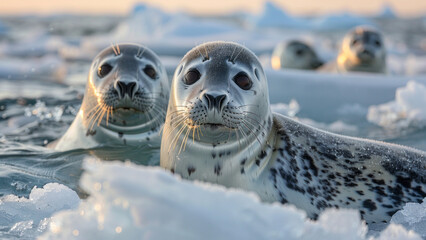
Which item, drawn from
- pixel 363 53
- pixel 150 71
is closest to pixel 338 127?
pixel 150 71

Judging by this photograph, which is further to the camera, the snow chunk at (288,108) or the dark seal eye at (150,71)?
the snow chunk at (288,108)

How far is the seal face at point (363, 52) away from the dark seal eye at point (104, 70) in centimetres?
509

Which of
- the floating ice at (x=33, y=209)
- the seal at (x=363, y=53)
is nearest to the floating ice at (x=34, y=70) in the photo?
the seal at (x=363, y=53)

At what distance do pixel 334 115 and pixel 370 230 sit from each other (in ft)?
9.88

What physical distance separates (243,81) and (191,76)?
24 centimetres

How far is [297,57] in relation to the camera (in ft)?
31.9

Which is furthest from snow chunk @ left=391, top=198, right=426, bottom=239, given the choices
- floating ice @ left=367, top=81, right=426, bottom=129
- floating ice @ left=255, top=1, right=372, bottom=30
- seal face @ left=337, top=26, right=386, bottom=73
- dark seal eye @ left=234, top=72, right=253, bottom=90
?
floating ice @ left=255, top=1, right=372, bottom=30

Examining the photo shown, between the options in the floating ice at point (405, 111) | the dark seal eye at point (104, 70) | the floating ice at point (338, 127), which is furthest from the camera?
the floating ice at point (405, 111)

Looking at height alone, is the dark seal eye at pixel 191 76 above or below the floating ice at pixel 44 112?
above

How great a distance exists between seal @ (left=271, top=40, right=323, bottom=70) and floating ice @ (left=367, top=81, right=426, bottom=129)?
440 cm

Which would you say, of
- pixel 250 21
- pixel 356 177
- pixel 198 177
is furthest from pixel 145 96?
pixel 250 21

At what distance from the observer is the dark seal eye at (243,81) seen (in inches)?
101

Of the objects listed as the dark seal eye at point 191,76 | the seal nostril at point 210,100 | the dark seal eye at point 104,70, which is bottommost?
the dark seal eye at point 104,70

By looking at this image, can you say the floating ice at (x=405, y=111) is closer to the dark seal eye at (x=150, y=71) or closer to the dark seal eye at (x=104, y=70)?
the dark seal eye at (x=150, y=71)
